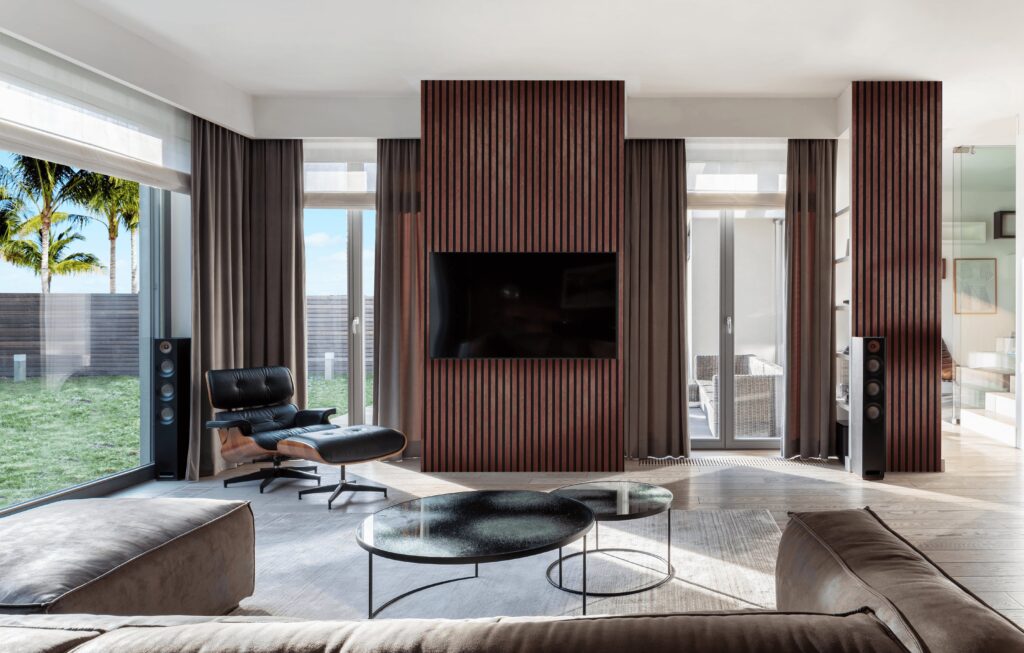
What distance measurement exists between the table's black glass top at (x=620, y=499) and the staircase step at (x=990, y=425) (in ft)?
14.6

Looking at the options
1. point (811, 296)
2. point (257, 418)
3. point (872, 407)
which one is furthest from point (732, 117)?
point (257, 418)

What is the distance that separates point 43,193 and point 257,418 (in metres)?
1.80

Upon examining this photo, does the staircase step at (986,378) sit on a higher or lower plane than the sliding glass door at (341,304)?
lower

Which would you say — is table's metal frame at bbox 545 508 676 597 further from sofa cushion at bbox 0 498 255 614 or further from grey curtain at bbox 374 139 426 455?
grey curtain at bbox 374 139 426 455

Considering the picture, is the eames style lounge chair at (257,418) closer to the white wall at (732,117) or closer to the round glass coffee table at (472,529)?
the round glass coffee table at (472,529)

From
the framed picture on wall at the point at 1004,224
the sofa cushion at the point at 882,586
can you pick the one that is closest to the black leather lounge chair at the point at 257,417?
the sofa cushion at the point at 882,586

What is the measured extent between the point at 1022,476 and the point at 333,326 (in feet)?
16.8

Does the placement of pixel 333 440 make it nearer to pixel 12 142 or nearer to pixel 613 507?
pixel 613 507

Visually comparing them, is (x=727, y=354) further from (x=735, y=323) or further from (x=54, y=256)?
(x=54, y=256)

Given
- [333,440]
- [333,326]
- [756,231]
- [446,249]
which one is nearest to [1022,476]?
[756,231]

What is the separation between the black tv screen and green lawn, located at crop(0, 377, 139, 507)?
215cm

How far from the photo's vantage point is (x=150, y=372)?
15.6 feet

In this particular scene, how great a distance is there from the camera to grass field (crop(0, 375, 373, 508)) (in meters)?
Answer: 3.73

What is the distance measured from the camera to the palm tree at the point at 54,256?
372 cm
